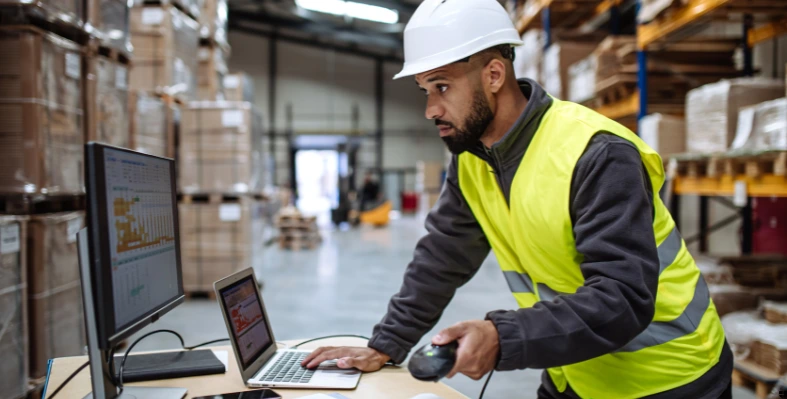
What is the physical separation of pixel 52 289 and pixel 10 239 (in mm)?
536

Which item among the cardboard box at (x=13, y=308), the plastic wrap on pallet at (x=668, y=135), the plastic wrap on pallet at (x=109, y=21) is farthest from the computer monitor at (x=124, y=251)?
the plastic wrap on pallet at (x=668, y=135)

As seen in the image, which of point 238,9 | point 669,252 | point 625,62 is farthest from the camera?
point 238,9

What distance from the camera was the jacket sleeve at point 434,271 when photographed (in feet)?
6.18

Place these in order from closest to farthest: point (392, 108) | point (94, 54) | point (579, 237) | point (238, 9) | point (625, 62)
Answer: point (579, 237), point (94, 54), point (625, 62), point (238, 9), point (392, 108)

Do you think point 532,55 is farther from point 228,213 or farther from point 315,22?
point 315,22

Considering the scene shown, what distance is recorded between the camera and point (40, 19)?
136 inches

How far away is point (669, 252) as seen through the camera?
5.13 feet

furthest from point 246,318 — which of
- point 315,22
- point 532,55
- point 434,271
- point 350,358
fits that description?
point 315,22

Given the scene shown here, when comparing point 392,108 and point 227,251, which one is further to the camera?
point 392,108

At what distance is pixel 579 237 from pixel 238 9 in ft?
73.8

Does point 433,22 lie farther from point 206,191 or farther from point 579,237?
point 206,191

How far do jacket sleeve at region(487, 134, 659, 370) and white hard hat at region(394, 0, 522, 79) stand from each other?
48 centimetres

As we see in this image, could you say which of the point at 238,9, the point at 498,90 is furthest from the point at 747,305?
the point at 238,9

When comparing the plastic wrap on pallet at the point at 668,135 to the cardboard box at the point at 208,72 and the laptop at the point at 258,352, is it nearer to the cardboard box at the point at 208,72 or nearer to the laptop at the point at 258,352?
the laptop at the point at 258,352
